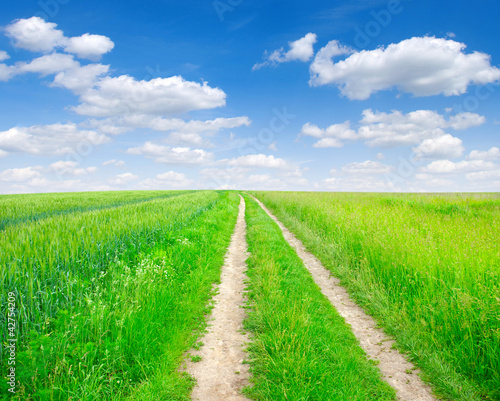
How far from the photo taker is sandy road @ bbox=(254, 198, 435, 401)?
4.31 m

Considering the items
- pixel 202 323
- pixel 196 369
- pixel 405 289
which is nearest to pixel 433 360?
pixel 405 289

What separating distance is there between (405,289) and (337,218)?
7.66m

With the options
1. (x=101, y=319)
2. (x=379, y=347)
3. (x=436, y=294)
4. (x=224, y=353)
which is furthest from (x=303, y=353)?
(x=436, y=294)

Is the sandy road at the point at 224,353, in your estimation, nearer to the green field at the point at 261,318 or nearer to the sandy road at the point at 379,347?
the green field at the point at 261,318

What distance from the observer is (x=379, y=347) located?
17.6 feet

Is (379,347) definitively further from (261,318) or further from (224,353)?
(224,353)

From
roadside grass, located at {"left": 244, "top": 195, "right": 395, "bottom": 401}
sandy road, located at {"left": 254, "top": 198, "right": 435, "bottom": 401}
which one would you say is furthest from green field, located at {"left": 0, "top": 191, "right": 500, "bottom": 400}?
sandy road, located at {"left": 254, "top": 198, "right": 435, "bottom": 401}

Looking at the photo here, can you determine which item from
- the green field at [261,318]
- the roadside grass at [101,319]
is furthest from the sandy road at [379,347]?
the roadside grass at [101,319]

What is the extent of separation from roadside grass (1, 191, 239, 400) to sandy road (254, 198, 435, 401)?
3.11 m

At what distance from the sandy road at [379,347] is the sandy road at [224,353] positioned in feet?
7.38

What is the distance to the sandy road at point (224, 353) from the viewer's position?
421 cm

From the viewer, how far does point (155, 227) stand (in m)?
12.1

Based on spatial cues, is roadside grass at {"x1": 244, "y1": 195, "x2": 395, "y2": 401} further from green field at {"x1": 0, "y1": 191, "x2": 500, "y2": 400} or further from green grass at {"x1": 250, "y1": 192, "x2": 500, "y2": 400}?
green grass at {"x1": 250, "y1": 192, "x2": 500, "y2": 400}

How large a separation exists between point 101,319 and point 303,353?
3375 millimetres
